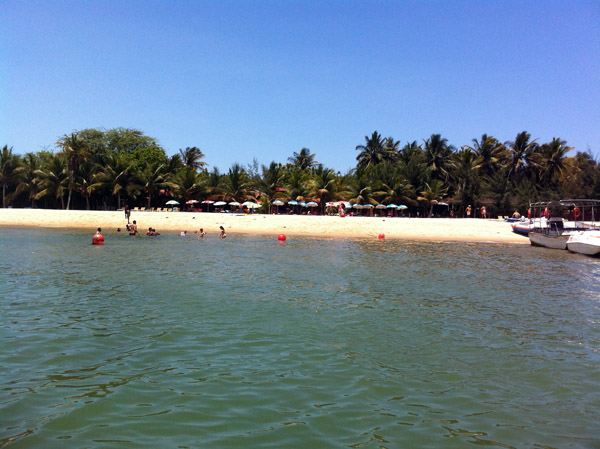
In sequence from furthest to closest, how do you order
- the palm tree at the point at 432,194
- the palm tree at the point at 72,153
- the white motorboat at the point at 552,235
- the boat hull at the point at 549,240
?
the palm tree at the point at 432,194 < the palm tree at the point at 72,153 < the white motorboat at the point at 552,235 < the boat hull at the point at 549,240

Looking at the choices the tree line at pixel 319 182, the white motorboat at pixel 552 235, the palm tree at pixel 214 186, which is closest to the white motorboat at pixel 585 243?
the white motorboat at pixel 552 235

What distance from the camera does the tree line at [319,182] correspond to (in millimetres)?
56000

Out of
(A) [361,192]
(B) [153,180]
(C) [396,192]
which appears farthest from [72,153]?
(C) [396,192]

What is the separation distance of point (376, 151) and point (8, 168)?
53869 mm

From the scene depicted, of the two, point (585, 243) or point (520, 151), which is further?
point (520, 151)

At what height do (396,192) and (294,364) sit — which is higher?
(396,192)

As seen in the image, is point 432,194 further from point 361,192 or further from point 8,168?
point 8,168

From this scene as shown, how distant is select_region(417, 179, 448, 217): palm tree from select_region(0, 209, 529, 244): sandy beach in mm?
16953

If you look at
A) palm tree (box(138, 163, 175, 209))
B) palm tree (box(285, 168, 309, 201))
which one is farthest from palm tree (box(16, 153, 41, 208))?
palm tree (box(285, 168, 309, 201))

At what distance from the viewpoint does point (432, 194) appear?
59438mm

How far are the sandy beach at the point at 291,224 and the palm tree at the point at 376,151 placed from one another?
37778mm

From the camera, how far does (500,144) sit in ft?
218

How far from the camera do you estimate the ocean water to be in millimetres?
4555

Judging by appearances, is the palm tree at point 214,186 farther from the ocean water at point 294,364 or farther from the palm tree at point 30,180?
the ocean water at point 294,364
